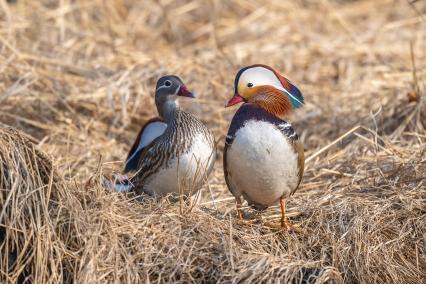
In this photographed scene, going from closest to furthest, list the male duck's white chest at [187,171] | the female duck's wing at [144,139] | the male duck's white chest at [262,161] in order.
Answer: the male duck's white chest at [262,161] → the male duck's white chest at [187,171] → the female duck's wing at [144,139]

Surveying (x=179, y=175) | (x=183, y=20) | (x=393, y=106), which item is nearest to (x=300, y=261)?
(x=179, y=175)

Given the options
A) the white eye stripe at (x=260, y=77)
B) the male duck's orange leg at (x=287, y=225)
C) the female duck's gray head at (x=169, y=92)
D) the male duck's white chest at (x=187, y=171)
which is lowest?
the male duck's orange leg at (x=287, y=225)

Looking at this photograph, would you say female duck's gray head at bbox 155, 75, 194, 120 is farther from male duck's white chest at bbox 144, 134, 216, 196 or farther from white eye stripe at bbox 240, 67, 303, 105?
white eye stripe at bbox 240, 67, 303, 105

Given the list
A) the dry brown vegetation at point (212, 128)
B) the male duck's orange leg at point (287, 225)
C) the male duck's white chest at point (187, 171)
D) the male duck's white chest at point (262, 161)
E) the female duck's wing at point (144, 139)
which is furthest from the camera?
the female duck's wing at point (144, 139)

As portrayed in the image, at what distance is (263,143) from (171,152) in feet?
2.43

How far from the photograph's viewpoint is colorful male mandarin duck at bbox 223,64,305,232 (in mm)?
4199

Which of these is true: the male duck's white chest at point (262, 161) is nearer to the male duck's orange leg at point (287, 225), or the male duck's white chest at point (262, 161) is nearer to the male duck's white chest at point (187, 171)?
the male duck's orange leg at point (287, 225)

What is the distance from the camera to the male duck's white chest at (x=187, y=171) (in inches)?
181

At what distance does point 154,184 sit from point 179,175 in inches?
9.0

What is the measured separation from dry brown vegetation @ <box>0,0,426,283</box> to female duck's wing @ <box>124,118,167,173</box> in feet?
0.60

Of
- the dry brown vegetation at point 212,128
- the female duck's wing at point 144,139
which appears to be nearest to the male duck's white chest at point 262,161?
the dry brown vegetation at point 212,128

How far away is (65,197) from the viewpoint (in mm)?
4039

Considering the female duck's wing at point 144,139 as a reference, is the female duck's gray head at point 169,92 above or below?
above

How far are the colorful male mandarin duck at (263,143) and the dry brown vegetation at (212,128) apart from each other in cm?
23
